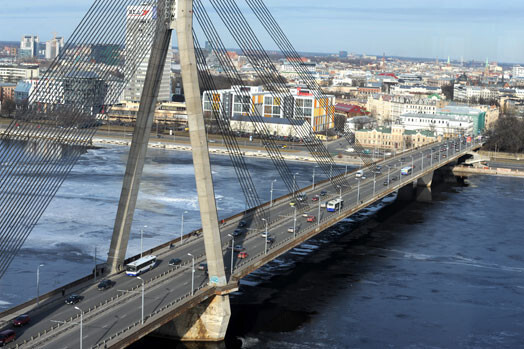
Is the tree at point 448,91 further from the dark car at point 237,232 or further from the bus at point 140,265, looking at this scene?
the bus at point 140,265

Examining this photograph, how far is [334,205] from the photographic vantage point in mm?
25109

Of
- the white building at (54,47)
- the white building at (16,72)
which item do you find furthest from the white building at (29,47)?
the white building at (16,72)

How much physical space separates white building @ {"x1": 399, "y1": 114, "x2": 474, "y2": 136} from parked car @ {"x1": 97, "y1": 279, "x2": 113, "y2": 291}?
43.5 metres

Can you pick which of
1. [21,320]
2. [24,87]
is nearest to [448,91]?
[24,87]

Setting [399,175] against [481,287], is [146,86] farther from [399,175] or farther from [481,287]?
[399,175]

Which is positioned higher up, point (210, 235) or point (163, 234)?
point (210, 235)

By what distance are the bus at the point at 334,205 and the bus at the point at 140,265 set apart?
858 centimetres

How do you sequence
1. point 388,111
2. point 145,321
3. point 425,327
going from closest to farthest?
point 145,321 → point 425,327 → point 388,111

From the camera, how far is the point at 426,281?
21.7 m

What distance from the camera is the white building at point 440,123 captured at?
5753 centimetres

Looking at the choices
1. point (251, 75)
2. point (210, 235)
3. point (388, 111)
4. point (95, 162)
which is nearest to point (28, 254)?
point (210, 235)

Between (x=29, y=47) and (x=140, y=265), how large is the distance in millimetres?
A: 123315

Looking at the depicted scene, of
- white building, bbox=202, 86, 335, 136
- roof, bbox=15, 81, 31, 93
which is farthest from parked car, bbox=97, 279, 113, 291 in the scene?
roof, bbox=15, 81, 31, 93

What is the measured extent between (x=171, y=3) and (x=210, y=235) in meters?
4.57
